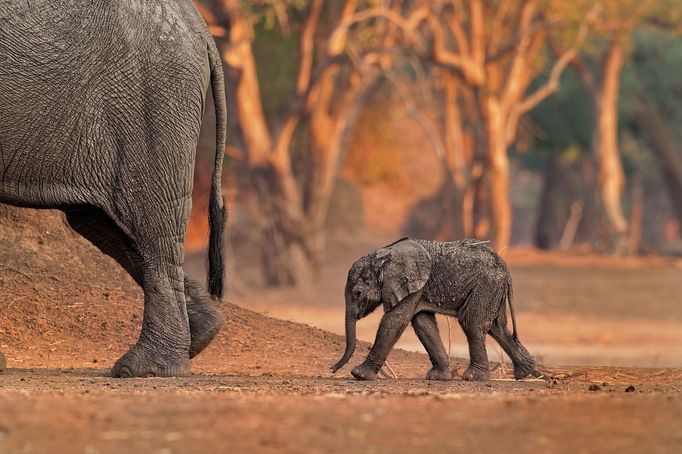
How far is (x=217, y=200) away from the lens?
32.4ft

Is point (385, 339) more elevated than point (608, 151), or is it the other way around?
point (608, 151)

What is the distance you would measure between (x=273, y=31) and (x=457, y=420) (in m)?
21.0

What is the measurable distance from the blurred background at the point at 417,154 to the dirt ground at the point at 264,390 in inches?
139

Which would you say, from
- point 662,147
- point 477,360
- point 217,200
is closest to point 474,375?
point 477,360

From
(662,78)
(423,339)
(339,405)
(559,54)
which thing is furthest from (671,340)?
(662,78)

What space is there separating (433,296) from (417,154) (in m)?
27.7

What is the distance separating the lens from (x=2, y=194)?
9070 millimetres

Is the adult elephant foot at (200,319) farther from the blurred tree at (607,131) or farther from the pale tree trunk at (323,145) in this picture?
Result: the blurred tree at (607,131)

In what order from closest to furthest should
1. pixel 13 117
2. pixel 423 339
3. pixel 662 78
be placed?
pixel 13 117 < pixel 423 339 < pixel 662 78

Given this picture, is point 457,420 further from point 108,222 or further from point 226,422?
point 108,222

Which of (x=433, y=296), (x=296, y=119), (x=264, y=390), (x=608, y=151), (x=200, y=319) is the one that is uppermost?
(x=608, y=151)

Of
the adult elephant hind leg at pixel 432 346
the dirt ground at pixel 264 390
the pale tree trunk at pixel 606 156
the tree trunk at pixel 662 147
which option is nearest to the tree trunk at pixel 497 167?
the pale tree trunk at pixel 606 156

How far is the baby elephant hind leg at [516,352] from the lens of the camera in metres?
9.89

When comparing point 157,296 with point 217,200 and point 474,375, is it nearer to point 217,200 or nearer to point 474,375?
point 217,200
